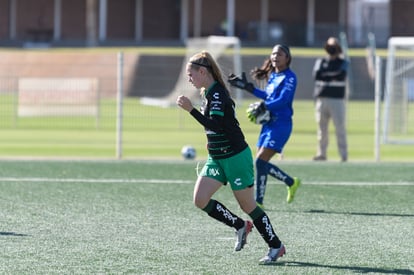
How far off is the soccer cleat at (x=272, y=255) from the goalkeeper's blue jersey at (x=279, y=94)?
3091 millimetres

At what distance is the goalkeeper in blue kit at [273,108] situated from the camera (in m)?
11.5

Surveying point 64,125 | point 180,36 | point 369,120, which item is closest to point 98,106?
point 64,125

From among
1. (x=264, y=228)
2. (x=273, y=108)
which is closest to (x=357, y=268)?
(x=264, y=228)

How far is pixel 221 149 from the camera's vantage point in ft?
28.2

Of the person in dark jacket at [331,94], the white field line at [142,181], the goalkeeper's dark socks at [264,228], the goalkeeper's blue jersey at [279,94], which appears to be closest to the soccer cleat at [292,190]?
the goalkeeper's blue jersey at [279,94]

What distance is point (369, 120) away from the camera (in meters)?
23.6

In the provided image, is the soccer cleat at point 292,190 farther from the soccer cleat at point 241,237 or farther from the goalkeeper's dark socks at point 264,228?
the goalkeeper's dark socks at point 264,228

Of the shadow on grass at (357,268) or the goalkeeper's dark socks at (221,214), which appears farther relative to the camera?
the goalkeeper's dark socks at (221,214)

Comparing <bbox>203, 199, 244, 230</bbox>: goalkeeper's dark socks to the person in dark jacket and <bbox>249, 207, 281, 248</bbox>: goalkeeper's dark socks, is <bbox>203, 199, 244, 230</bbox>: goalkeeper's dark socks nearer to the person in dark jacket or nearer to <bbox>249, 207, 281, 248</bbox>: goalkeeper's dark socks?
<bbox>249, 207, 281, 248</bbox>: goalkeeper's dark socks

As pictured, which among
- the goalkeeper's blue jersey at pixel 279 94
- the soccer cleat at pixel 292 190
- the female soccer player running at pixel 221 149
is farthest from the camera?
the soccer cleat at pixel 292 190

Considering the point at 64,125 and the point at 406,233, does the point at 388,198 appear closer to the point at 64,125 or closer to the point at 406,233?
the point at 406,233

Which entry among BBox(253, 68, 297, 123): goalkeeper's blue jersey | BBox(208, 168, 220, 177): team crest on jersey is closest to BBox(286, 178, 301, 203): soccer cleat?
BBox(253, 68, 297, 123): goalkeeper's blue jersey

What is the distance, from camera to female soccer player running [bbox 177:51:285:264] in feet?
27.9

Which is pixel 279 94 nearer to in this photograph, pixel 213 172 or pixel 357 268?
pixel 213 172
